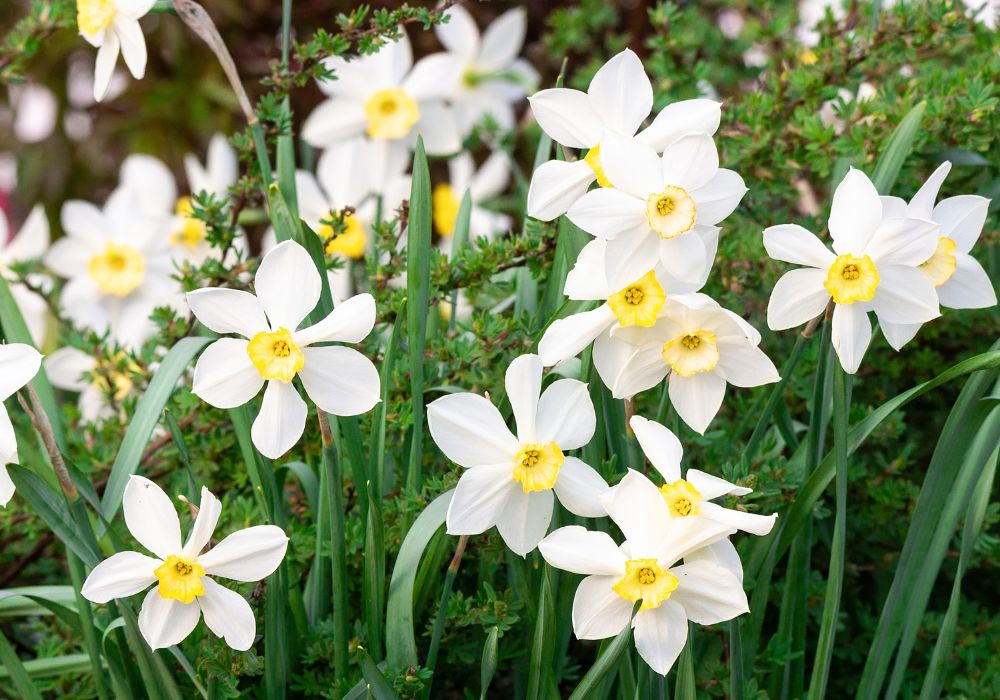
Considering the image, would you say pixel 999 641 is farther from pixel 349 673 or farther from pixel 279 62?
pixel 279 62

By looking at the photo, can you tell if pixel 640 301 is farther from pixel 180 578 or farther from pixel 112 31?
pixel 112 31

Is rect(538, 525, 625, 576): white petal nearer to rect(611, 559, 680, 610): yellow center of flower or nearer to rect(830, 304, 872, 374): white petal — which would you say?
rect(611, 559, 680, 610): yellow center of flower

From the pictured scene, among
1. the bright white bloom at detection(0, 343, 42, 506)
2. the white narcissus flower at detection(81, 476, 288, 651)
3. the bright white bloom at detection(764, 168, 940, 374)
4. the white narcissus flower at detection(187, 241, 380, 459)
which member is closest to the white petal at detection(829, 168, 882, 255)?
the bright white bloom at detection(764, 168, 940, 374)

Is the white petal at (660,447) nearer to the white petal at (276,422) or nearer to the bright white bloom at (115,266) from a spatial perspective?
the white petal at (276,422)

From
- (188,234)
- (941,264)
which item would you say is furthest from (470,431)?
(188,234)

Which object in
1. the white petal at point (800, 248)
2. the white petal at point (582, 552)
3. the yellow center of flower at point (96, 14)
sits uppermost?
the yellow center of flower at point (96, 14)

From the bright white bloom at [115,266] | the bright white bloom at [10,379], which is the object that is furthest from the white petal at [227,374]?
the bright white bloom at [115,266]
